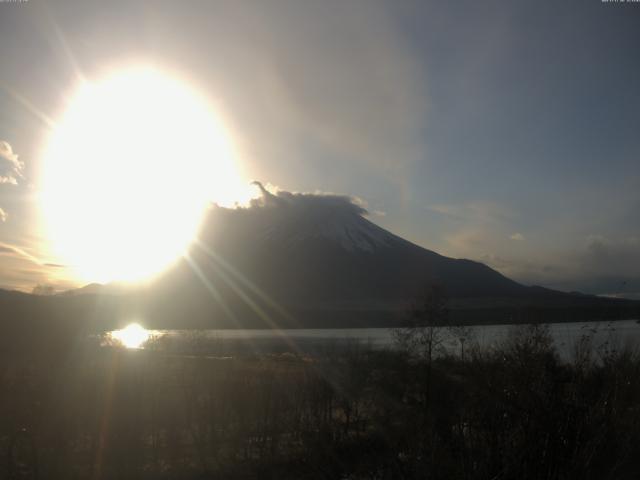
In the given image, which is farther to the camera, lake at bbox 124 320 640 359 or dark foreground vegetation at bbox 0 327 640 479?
lake at bbox 124 320 640 359

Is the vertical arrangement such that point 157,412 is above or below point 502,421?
below

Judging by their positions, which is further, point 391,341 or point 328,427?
point 391,341

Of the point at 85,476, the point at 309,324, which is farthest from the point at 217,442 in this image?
the point at 309,324

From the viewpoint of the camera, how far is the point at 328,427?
1734 cm

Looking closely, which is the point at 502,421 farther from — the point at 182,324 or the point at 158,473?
the point at 182,324

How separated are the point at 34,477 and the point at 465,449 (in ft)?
36.2

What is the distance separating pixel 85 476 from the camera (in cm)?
1365

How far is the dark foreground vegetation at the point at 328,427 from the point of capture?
6203mm

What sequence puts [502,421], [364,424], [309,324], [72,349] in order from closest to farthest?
[502,421] → [364,424] → [72,349] → [309,324]

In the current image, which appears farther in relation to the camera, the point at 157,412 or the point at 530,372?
the point at 157,412

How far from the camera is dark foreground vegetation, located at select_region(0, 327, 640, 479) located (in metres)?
6.20

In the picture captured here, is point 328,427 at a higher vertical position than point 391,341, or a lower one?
higher

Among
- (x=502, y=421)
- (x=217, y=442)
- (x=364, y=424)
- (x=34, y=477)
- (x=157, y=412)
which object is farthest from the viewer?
(x=364, y=424)

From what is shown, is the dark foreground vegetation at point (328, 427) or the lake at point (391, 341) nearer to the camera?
the dark foreground vegetation at point (328, 427)
